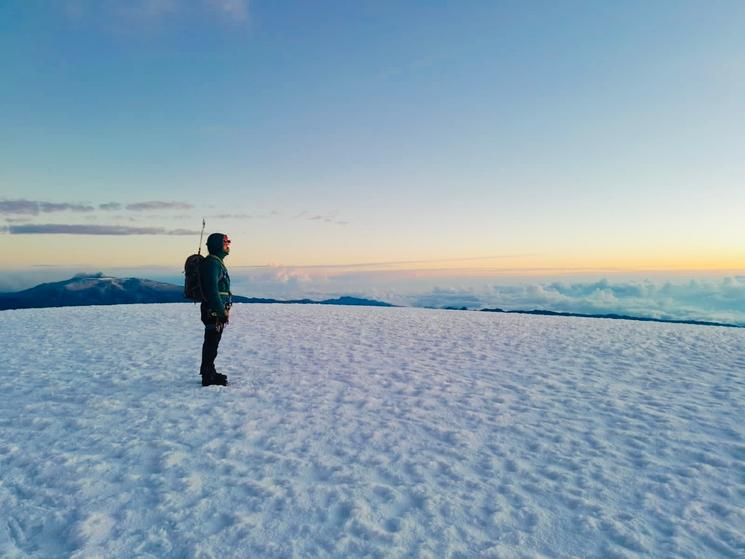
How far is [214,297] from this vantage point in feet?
29.9

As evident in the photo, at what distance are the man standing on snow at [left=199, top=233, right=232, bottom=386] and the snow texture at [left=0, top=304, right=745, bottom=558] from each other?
0.49 metres

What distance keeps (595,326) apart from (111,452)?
67.5 ft

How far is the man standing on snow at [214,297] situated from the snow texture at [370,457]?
49cm

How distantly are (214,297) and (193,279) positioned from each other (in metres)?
0.58

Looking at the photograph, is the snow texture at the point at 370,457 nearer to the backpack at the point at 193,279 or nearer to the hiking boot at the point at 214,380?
the hiking boot at the point at 214,380

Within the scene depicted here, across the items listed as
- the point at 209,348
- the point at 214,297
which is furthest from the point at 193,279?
the point at 209,348

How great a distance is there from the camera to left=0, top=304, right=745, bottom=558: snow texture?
4.36 metres

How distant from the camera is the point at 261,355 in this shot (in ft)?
42.4

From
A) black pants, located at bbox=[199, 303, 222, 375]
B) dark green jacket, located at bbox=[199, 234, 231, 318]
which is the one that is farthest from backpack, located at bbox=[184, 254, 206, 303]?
black pants, located at bbox=[199, 303, 222, 375]

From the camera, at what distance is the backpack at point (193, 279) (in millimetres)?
9125

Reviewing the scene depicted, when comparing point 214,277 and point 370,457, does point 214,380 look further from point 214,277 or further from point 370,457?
point 370,457

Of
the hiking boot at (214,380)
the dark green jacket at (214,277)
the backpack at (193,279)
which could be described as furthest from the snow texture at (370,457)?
the backpack at (193,279)

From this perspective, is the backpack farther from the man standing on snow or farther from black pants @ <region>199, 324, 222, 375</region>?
black pants @ <region>199, 324, 222, 375</region>

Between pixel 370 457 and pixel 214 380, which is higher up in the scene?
pixel 214 380
